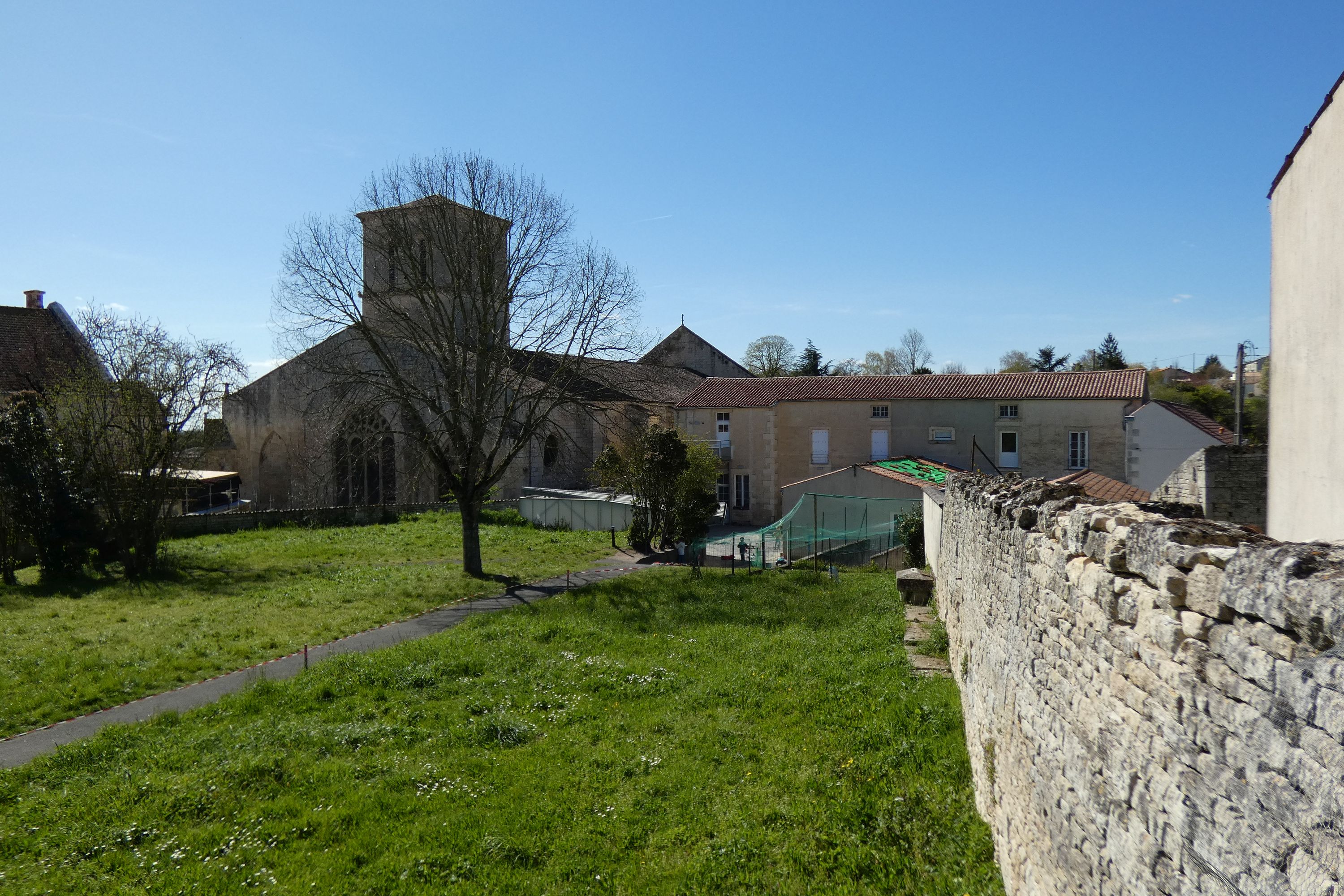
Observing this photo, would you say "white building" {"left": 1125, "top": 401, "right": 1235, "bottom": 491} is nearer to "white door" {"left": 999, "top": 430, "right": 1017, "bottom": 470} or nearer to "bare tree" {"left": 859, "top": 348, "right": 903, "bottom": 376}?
"white door" {"left": 999, "top": 430, "right": 1017, "bottom": 470}

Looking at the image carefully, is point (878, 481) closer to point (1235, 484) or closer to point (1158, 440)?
point (1158, 440)

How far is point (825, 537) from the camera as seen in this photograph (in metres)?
21.4

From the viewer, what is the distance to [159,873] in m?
5.61

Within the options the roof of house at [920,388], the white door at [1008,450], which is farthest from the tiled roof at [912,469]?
the roof of house at [920,388]

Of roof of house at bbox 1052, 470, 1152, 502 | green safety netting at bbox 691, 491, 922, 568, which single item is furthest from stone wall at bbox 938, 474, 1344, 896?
green safety netting at bbox 691, 491, 922, 568

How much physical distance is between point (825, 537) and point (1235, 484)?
10.1m

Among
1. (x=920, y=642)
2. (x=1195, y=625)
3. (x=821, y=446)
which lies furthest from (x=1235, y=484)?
(x=821, y=446)

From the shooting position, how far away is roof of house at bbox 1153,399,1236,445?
91.7ft

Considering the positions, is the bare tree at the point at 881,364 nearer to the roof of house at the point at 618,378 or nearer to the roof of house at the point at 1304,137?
the roof of house at the point at 618,378

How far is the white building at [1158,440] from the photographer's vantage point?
28.2m

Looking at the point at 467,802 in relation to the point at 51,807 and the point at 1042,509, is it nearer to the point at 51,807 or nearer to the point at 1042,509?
the point at 51,807

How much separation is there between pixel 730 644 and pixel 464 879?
651cm

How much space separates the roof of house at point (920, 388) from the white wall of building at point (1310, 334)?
2206 centimetres

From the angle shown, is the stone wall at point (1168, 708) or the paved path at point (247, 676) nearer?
the stone wall at point (1168, 708)
